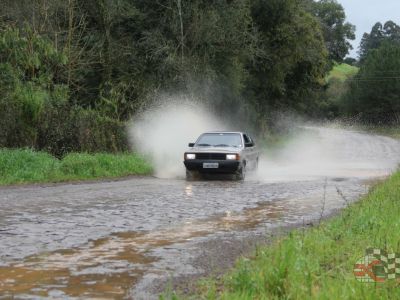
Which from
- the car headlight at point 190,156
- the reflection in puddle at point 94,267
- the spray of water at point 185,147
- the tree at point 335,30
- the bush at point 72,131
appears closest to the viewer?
the reflection in puddle at point 94,267

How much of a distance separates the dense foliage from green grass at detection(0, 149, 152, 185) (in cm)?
188

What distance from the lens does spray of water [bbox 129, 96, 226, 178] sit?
2430 centimetres

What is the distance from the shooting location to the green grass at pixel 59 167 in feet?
56.3

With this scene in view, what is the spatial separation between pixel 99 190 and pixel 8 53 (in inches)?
360

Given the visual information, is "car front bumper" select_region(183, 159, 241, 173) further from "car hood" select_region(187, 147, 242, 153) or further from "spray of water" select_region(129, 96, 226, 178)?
"spray of water" select_region(129, 96, 226, 178)

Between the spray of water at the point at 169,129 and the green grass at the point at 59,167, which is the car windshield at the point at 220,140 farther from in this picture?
the green grass at the point at 59,167

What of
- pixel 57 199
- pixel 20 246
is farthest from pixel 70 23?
pixel 20 246

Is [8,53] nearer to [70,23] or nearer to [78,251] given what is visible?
[70,23]

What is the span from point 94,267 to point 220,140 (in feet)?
44.9

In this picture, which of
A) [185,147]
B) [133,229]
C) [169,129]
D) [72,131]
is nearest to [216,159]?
[72,131]

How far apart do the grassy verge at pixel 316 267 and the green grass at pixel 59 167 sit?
34.6ft

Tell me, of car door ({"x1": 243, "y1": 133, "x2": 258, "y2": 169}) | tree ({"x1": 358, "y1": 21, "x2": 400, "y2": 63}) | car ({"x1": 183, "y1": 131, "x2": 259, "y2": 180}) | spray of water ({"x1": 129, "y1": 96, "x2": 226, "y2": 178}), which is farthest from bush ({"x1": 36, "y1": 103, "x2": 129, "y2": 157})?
tree ({"x1": 358, "y1": 21, "x2": 400, "y2": 63})

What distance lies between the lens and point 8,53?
2170 cm

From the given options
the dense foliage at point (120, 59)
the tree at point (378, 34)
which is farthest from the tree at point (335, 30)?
the tree at point (378, 34)
